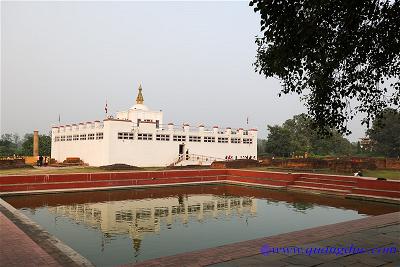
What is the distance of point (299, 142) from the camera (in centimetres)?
5344

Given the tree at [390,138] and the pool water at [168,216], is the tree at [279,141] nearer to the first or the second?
the tree at [390,138]

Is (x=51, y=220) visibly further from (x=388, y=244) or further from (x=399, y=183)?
(x=399, y=183)

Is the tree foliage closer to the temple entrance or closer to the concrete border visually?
the temple entrance

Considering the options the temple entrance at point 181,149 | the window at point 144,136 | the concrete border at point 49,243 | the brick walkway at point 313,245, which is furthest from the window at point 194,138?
the brick walkway at point 313,245

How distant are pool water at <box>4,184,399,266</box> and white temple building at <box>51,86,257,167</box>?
12.7 metres

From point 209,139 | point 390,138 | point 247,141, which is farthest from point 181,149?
point 390,138

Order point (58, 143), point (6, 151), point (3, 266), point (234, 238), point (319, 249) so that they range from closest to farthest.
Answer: point (3, 266) < point (319, 249) < point (234, 238) < point (58, 143) < point (6, 151)

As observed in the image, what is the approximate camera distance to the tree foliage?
49094 mm

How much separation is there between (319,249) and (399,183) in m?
10.9

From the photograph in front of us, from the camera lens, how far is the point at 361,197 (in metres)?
16.6

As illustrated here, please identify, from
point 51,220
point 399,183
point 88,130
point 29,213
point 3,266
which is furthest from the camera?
point 88,130

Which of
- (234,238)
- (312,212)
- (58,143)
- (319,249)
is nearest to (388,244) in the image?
(319,249)

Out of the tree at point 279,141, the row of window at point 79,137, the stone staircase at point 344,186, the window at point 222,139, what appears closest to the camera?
the stone staircase at point 344,186

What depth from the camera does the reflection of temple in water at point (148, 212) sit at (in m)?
11.4
